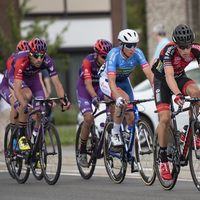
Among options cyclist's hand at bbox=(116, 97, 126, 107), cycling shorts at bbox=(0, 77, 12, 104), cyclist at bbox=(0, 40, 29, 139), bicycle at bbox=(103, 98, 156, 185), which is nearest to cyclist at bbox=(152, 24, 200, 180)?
bicycle at bbox=(103, 98, 156, 185)

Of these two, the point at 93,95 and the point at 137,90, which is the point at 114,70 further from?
the point at 137,90

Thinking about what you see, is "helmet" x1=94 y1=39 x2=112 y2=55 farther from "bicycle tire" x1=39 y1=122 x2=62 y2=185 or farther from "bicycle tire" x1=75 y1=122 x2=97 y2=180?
"bicycle tire" x1=39 y1=122 x2=62 y2=185

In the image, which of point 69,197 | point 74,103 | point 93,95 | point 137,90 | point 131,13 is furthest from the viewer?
point 131,13

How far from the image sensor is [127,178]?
967 cm

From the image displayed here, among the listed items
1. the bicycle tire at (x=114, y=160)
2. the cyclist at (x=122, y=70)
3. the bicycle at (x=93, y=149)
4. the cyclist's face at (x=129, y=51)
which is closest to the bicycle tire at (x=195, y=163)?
the cyclist at (x=122, y=70)

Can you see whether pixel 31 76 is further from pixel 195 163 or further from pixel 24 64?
pixel 195 163

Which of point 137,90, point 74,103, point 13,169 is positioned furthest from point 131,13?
point 13,169

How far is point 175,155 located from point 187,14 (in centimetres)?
1939

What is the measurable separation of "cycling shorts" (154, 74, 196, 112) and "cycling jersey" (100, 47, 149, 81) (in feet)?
2.22

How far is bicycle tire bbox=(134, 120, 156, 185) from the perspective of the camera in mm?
8477

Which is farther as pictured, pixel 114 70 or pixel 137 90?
pixel 137 90

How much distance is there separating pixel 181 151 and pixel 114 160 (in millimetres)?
1575

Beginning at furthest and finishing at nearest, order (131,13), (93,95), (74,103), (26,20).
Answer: (131,13) < (74,103) < (26,20) < (93,95)

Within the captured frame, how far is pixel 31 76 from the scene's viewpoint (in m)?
10.1
